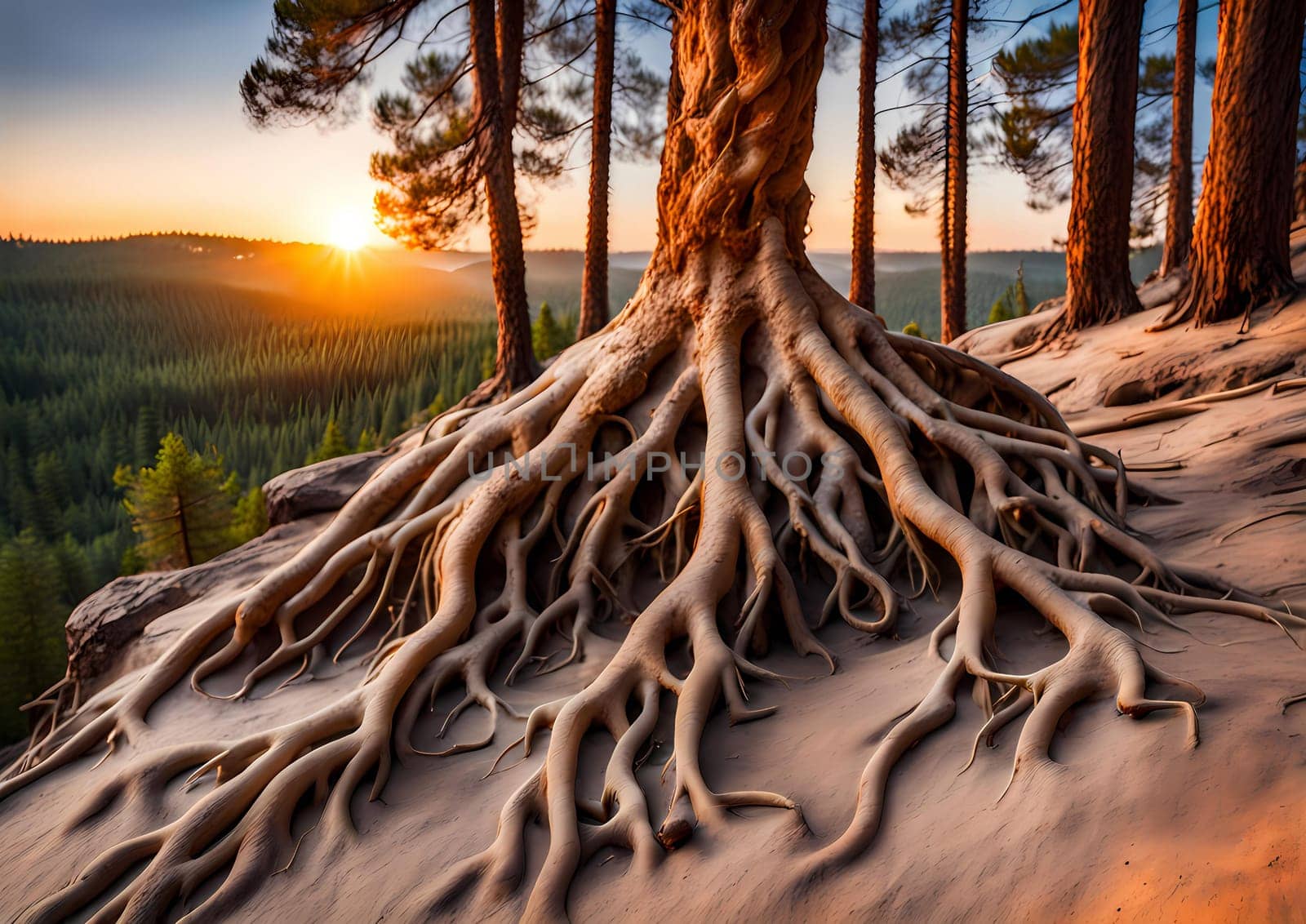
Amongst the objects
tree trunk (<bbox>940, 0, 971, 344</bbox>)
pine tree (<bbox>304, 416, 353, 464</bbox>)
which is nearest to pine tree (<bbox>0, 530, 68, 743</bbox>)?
pine tree (<bbox>304, 416, 353, 464</bbox>)

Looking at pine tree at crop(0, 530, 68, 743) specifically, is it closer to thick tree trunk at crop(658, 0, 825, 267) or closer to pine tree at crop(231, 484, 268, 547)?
pine tree at crop(231, 484, 268, 547)

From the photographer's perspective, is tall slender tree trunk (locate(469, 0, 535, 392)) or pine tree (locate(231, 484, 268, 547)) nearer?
tall slender tree trunk (locate(469, 0, 535, 392))

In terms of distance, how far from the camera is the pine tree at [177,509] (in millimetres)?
12945

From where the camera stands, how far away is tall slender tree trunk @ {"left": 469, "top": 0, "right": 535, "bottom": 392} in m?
9.24

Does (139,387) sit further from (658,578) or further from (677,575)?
(677,575)

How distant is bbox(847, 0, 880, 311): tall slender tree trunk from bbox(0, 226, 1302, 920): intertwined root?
7694 millimetres

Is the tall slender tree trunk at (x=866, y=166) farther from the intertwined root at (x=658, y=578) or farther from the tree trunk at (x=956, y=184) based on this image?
the intertwined root at (x=658, y=578)

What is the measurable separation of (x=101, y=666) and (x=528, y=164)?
9.33m

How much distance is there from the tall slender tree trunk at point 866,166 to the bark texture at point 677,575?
7.05 metres

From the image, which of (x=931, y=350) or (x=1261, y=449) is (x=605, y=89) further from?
(x=1261, y=449)

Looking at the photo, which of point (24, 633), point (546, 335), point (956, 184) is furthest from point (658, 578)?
point (546, 335)

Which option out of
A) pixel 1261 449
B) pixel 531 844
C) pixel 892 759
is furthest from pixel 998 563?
pixel 1261 449

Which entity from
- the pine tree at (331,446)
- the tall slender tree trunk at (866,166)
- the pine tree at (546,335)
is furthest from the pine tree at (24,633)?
the tall slender tree trunk at (866,166)

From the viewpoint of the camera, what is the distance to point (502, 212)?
971 cm
